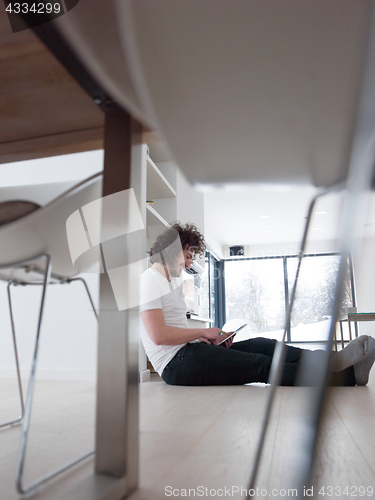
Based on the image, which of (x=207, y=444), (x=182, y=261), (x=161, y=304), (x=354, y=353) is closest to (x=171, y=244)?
(x=182, y=261)

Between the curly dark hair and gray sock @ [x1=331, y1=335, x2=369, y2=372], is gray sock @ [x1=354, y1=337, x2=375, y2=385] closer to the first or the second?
gray sock @ [x1=331, y1=335, x2=369, y2=372]

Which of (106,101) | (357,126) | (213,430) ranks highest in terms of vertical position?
(106,101)

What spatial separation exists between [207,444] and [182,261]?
1.24m

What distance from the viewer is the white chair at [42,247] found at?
1.64 feet

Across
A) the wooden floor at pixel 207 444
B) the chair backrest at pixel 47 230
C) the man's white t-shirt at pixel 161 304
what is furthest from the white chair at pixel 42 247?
the man's white t-shirt at pixel 161 304

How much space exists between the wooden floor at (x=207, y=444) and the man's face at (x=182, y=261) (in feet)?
2.20

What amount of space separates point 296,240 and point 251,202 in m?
3.03

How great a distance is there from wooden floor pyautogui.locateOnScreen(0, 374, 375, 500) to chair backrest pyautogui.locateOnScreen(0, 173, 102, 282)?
1.06 feet

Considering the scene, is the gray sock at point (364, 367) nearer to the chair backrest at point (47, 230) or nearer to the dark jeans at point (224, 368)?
the dark jeans at point (224, 368)

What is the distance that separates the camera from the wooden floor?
0.49 meters

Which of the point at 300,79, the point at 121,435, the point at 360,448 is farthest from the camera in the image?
the point at 360,448

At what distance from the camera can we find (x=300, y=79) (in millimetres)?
294

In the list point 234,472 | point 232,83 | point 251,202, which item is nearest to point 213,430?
point 234,472

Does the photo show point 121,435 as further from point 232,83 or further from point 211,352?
point 211,352
